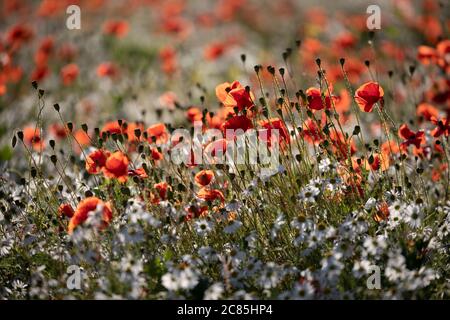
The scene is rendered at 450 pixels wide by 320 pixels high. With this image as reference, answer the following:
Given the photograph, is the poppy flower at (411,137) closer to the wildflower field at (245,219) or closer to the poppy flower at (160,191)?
the wildflower field at (245,219)

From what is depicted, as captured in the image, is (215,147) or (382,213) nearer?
(382,213)

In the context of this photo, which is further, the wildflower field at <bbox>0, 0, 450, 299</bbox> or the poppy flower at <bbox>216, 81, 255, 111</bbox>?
the poppy flower at <bbox>216, 81, 255, 111</bbox>

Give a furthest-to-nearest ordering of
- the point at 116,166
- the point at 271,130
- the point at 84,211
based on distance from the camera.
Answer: the point at 271,130 < the point at 116,166 < the point at 84,211

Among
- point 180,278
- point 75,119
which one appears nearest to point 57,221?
point 180,278

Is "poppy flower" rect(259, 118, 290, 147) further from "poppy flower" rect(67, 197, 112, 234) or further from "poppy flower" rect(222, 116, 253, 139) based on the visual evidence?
"poppy flower" rect(67, 197, 112, 234)

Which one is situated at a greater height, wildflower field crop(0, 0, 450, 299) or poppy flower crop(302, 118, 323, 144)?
poppy flower crop(302, 118, 323, 144)

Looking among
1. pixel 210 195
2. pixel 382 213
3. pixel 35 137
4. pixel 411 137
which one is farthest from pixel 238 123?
pixel 35 137

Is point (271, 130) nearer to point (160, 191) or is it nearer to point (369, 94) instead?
point (369, 94)

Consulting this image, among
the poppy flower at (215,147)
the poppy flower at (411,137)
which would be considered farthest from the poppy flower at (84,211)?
the poppy flower at (411,137)

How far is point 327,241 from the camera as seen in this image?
308cm

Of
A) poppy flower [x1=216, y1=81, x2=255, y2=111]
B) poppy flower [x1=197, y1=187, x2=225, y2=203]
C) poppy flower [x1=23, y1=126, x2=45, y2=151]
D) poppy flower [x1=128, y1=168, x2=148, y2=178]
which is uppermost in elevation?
poppy flower [x1=23, y1=126, x2=45, y2=151]

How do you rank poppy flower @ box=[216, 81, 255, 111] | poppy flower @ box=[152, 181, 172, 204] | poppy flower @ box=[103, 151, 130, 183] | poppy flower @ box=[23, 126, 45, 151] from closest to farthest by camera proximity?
poppy flower @ box=[103, 151, 130, 183] < poppy flower @ box=[216, 81, 255, 111] < poppy flower @ box=[152, 181, 172, 204] < poppy flower @ box=[23, 126, 45, 151]

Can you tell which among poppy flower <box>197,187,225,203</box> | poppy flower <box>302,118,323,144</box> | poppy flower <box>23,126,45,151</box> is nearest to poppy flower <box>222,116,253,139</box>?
poppy flower <box>197,187,225,203</box>

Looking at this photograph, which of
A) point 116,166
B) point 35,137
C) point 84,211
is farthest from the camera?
point 35,137
